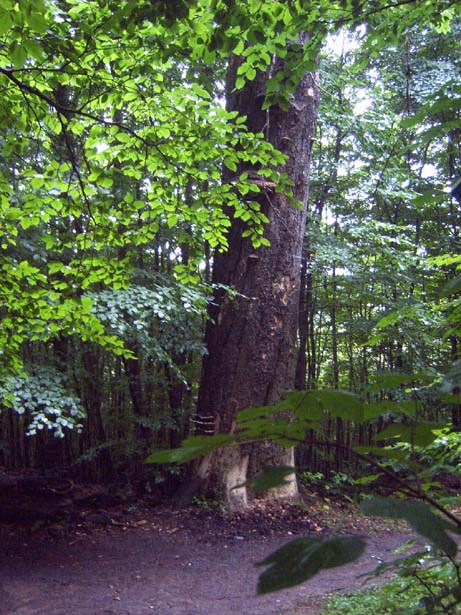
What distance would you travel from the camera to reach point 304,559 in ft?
1.88

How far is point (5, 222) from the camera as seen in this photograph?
13.2 ft

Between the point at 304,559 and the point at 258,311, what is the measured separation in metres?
6.41

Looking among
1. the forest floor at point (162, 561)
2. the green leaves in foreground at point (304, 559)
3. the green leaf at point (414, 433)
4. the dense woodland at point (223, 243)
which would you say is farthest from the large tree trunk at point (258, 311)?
the green leaves in foreground at point (304, 559)

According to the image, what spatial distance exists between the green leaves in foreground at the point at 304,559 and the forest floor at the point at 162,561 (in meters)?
3.08

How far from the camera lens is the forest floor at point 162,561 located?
13.9 ft

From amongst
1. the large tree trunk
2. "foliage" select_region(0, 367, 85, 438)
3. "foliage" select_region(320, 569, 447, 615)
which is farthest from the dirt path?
"foliage" select_region(0, 367, 85, 438)

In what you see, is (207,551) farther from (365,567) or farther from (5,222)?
(5,222)

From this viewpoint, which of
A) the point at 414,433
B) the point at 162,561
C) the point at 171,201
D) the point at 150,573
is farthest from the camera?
the point at 162,561

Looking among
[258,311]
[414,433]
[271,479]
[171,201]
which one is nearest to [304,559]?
[271,479]

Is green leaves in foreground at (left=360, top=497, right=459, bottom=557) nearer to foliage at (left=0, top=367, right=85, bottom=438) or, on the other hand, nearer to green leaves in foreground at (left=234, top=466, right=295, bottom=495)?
green leaves in foreground at (left=234, top=466, right=295, bottom=495)

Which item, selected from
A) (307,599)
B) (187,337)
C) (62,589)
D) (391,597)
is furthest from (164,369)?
(391,597)

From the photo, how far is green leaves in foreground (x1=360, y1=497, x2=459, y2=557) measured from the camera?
1.99 feet

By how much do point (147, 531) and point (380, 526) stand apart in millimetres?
2889

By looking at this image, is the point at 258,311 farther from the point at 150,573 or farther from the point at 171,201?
the point at 150,573
